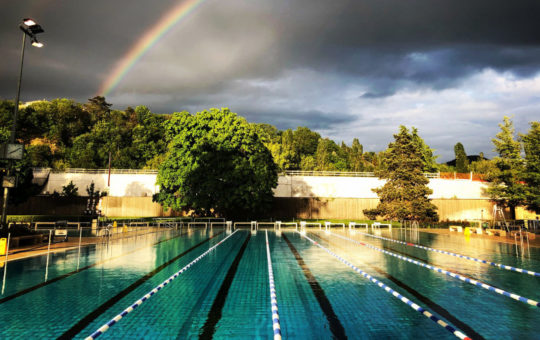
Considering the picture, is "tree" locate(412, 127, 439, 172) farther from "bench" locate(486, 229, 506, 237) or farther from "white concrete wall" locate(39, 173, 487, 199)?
"bench" locate(486, 229, 506, 237)

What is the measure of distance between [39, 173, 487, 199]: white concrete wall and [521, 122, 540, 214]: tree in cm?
761

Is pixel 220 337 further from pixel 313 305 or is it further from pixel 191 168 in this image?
pixel 191 168

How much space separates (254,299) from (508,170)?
128ft

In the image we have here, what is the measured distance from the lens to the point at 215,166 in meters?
29.1

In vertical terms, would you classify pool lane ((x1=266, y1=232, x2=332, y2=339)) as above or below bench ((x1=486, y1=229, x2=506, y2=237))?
below

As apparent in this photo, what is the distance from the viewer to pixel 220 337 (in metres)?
4.87

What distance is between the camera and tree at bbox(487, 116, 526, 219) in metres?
35.2

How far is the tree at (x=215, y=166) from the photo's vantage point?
93.0 feet

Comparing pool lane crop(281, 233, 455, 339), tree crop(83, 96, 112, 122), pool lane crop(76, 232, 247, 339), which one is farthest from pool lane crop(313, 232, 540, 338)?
tree crop(83, 96, 112, 122)

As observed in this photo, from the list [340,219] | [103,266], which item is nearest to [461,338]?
[103,266]

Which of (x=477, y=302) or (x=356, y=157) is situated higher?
(x=356, y=157)

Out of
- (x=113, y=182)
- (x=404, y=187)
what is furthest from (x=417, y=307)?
(x=113, y=182)

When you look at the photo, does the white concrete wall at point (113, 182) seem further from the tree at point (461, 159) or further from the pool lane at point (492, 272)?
the tree at point (461, 159)

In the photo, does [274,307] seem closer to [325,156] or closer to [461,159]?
[325,156]
